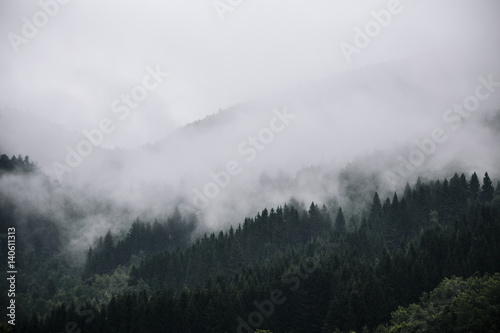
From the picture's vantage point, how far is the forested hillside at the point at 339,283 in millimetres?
97188

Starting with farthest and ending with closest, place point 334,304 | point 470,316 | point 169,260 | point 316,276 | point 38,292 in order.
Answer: point 38,292, point 169,260, point 316,276, point 334,304, point 470,316

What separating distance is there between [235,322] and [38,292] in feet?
337

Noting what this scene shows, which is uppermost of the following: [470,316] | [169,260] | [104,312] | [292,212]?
[292,212]

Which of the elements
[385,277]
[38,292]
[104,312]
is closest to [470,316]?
[385,277]

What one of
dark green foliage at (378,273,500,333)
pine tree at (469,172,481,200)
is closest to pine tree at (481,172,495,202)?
pine tree at (469,172,481,200)

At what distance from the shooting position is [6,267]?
596ft

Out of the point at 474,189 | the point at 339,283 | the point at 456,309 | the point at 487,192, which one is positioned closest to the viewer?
the point at 456,309

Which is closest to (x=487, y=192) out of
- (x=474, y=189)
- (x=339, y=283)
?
(x=474, y=189)

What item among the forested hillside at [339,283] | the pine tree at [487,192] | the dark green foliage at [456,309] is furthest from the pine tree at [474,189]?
the dark green foliage at [456,309]

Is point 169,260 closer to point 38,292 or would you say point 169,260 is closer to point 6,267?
point 38,292

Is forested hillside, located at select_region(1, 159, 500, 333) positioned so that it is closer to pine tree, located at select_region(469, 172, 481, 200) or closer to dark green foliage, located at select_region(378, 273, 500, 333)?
dark green foliage, located at select_region(378, 273, 500, 333)

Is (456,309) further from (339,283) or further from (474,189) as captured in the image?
(474,189)

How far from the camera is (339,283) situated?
10888 cm

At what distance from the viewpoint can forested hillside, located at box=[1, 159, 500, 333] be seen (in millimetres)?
97188
